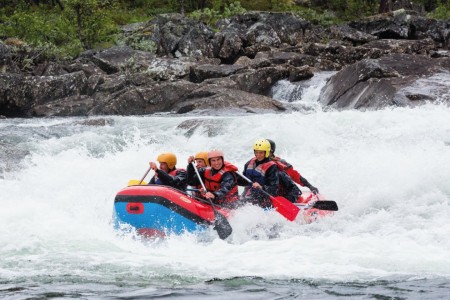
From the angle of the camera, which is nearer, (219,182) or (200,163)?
(219,182)

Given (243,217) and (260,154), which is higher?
(260,154)

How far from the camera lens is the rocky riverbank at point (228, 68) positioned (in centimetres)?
1909

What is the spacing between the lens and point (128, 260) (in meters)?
7.50

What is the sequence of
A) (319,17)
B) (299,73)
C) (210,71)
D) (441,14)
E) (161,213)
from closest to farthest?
(161,213) → (299,73) → (210,71) → (319,17) → (441,14)

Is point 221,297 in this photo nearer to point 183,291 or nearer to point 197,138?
point 183,291

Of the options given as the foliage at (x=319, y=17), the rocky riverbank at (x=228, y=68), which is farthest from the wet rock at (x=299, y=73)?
the foliage at (x=319, y=17)

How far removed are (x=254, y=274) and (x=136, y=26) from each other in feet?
88.0

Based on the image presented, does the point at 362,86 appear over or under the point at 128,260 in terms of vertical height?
over

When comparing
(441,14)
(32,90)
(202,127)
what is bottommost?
(202,127)

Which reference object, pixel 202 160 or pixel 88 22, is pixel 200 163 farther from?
pixel 88 22

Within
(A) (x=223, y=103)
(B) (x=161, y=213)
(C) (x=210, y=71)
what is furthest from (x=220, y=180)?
(C) (x=210, y=71)

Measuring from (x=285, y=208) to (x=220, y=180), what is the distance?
40.6 inches

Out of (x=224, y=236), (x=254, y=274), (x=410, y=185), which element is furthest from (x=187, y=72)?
(x=254, y=274)

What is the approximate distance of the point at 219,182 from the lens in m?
9.53
